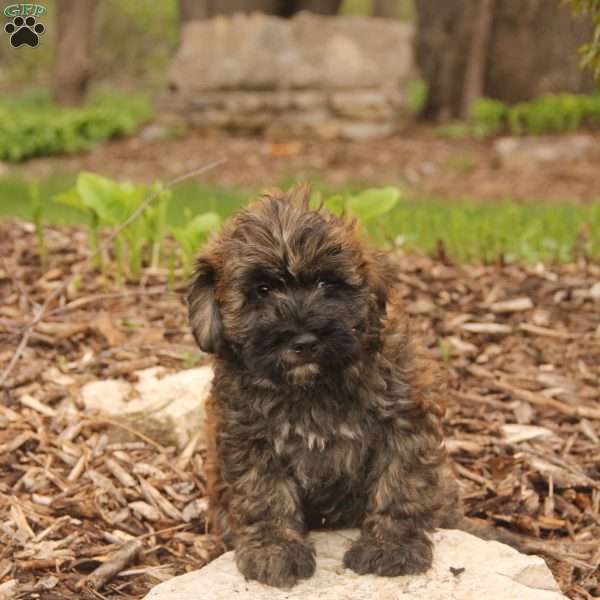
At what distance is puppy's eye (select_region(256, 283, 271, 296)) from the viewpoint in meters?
3.12

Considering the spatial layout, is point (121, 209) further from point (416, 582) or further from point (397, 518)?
point (416, 582)

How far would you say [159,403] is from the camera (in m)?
4.54

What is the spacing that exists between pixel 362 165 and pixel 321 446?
10.3 m

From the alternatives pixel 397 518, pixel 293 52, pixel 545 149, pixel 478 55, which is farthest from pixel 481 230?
pixel 478 55

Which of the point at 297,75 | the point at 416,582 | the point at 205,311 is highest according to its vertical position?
the point at 297,75

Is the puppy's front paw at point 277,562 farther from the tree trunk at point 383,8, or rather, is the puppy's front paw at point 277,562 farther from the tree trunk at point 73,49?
the tree trunk at point 383,8

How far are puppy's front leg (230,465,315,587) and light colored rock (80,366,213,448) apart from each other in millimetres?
1221

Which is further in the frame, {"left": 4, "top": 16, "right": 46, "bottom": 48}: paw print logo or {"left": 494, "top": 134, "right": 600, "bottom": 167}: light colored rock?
{"left": 494, "top": 134, "right": 600, "bottom": 167}: light colored rock

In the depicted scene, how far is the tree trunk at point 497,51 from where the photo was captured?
46.9 feet

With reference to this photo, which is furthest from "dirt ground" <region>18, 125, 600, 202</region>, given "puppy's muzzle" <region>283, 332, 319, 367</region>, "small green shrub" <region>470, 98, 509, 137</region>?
"puppy's muzzle" <region>283, 332, 319, 367</region>

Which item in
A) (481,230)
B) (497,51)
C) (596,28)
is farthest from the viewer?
(497,51)

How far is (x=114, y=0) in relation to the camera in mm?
29812

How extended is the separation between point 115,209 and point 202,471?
1734mm

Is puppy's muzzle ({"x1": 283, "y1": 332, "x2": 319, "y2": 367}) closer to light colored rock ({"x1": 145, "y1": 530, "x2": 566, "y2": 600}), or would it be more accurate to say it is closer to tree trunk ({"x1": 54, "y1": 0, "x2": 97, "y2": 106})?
light colored rock ({"x1": 145, "y1": 530, "x2": 566, "y2": 600})
